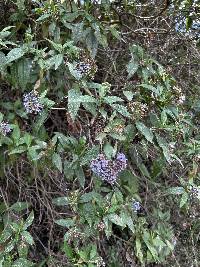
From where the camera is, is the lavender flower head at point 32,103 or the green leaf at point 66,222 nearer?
the lavender flower head at point 32,103

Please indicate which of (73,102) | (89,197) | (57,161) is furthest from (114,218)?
(73,102)

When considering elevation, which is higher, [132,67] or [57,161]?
[132,67]

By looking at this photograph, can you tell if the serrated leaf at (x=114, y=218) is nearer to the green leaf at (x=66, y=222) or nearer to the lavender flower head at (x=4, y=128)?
the green leaf at (x=66, y=222)

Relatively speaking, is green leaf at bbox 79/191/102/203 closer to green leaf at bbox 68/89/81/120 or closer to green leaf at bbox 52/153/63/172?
green leaf at bbox 52/153/63/172

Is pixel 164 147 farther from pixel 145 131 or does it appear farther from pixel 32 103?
pixel 32 103

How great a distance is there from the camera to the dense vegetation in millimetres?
1489

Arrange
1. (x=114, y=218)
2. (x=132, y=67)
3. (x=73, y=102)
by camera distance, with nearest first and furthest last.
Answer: (x=73, y=102) < (x=114, y=218) < (x=132, y=67)

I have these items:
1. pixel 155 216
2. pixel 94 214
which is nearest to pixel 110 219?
pixel 94 214

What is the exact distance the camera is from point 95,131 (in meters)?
1.58

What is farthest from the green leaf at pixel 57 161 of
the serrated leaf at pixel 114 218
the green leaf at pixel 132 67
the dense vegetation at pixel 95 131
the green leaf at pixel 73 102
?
the green leaf at pixel 132 67

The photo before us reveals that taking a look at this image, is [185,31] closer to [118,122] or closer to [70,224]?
[118,122]

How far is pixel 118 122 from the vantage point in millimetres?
1467

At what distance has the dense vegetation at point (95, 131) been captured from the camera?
4.89ft

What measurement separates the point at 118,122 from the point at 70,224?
0.36 meters
